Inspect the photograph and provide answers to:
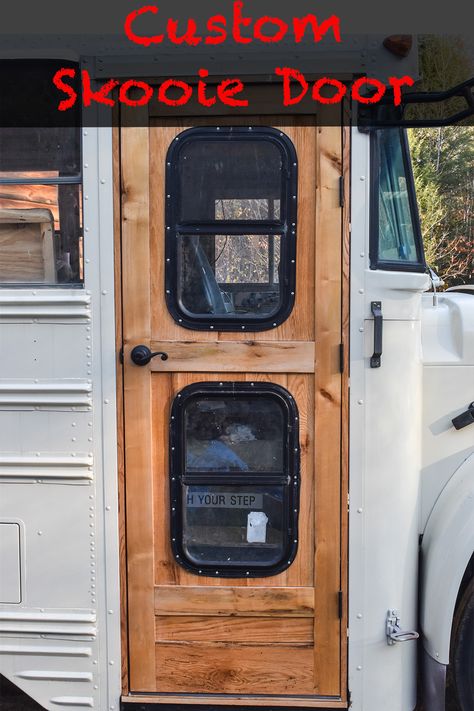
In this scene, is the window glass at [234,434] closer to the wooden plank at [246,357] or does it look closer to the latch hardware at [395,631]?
the wooden plank at [246,357]

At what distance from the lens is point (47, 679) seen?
2.54 metres

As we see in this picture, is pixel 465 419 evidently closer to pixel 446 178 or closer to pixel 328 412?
pixel 328 412

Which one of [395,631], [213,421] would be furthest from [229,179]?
[395,631]

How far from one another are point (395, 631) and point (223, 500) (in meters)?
0.73

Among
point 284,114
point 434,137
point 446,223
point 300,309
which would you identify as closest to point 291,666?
point 300,309

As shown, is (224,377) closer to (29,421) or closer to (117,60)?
(29,421)

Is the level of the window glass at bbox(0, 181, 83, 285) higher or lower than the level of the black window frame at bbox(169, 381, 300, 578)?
higher

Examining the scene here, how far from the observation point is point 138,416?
248 cm

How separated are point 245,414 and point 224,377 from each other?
0.48 feet

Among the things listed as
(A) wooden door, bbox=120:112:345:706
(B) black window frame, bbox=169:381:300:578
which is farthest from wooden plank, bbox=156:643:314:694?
(B) black window frame, bbox=169:381:300:578

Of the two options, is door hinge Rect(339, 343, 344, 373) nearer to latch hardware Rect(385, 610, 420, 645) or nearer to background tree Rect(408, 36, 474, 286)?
latch hardware Rect(385, 610, 420, 645)

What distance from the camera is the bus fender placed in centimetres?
248

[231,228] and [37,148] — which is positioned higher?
[37,148]

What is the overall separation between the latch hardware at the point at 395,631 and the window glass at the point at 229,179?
1.41 metres
